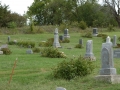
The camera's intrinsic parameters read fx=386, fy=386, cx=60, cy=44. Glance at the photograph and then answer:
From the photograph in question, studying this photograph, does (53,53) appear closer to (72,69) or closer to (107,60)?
(72,69)

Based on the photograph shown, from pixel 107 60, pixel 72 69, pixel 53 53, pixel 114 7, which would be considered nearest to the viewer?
pixel 107 60

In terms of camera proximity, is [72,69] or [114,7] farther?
[114,7]

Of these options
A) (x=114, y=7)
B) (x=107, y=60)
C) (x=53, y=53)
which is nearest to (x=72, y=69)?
(x=107, y=60)

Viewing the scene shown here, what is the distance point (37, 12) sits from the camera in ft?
305

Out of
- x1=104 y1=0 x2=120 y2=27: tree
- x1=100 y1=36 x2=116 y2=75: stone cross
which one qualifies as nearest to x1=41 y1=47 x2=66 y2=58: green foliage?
x1=100 y1=36 x2=116 y2=75: stone cross

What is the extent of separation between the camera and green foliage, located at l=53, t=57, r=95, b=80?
15.1 m

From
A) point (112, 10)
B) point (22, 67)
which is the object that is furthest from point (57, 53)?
point (112, 10)

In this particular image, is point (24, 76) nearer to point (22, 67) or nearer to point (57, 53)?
point (22, 67)

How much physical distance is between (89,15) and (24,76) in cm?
6478

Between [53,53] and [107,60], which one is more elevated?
[107,60]

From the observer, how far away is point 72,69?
49.3 feet

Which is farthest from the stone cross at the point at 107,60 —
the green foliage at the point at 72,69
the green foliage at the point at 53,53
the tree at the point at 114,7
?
the tree at the point at 114,7

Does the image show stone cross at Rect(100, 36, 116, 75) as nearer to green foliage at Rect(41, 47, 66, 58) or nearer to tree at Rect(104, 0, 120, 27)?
green foliage at Rect(41, 47, 66, 58)

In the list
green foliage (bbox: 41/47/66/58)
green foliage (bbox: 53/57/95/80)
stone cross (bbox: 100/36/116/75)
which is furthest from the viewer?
green foliage (bbox: 41/47/66/58)
